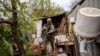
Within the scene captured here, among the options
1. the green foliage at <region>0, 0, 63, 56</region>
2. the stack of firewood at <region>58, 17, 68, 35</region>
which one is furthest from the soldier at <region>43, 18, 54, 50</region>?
the green foliage at <region>0, 0, 63, 56</region>

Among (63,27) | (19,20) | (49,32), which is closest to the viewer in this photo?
(19,20)

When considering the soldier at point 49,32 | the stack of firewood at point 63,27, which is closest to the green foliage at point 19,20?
the soldier at point 49,32

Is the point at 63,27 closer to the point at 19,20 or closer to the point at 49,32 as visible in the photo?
the point at 49,32

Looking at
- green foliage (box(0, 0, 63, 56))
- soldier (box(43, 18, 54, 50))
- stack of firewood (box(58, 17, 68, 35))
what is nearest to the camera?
green foliage (box(0, 0, 63, 56))

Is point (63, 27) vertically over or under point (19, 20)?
under

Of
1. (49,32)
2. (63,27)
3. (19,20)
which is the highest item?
(19,20)

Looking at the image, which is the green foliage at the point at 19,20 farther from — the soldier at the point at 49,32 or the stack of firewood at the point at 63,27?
the stack of firewood at the point at 63,27

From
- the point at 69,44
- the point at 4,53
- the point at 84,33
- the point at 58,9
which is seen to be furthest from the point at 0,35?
the point at 58,9

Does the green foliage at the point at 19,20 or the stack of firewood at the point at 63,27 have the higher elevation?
the green foliage at the point at 19,20

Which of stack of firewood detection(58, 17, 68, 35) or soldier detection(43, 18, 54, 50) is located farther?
stack of firewood detection(58, 17, 68, 35)

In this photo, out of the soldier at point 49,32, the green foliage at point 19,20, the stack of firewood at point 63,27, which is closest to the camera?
the green foliage at point 19,20

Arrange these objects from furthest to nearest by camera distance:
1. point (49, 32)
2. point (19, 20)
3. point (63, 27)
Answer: point (63, 27) < point (49, 32) < point (19, 20)

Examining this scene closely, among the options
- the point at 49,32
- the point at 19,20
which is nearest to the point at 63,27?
the point at 49,32

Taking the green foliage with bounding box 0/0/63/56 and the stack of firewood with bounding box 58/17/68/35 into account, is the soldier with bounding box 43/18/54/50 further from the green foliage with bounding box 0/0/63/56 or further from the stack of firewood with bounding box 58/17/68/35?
the green foliage with bounding box 0/0/63/56
